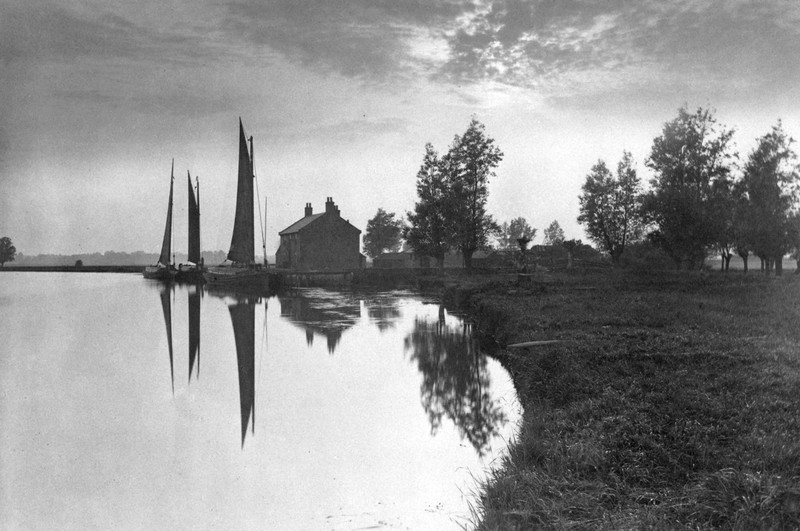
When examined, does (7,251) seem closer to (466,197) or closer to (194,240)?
(194,240)

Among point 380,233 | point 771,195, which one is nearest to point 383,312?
point 771,195

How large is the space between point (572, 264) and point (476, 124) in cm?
1769

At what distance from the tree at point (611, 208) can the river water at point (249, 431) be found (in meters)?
46.4

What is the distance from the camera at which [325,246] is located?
6688 centimetres

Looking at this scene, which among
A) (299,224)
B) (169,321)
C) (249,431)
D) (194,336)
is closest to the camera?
(249,431)

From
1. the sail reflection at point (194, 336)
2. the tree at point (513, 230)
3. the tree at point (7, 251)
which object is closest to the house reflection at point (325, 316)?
the sail reflection at point (194, 336)

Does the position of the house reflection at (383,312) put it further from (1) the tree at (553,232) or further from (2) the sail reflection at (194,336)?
(1) the tree at (553,232)

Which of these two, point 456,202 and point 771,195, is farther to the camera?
point 456,202

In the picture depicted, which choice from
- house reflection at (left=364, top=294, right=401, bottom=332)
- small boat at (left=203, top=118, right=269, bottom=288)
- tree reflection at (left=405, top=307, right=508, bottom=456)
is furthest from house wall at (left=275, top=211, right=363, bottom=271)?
tree reflection at (left=405, top=307, right=508, bottom=456)

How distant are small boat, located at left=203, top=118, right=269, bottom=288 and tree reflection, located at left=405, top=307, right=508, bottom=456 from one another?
29.1 metres

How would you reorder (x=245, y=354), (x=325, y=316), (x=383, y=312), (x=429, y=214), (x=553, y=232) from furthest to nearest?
1. (x=553, y=232)
2. (x=429, y=214)
3. (x=383, y=312)
4. (x=325, y=316)
5. (x=245, y=354)

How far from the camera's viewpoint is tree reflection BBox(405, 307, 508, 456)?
9.12m

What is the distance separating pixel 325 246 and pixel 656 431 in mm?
62201

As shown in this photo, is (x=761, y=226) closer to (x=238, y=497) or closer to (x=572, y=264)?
(x=572, y=264)
